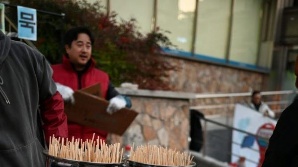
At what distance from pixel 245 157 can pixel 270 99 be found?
4845mm

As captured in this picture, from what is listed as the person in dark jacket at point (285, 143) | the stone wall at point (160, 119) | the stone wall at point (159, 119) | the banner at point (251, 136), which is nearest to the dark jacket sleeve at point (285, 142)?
the person in dark jacket at point (285, 143)

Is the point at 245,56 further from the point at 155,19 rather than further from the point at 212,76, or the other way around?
the point at 155,19

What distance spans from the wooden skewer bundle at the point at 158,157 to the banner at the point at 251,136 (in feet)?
19.7

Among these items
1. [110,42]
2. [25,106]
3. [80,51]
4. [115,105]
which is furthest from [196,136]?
[25,106]

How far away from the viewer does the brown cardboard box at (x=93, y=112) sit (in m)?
3.49

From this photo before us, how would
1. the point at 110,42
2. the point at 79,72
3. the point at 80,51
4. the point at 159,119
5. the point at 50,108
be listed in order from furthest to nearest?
the point at 110,42
the point at 159,119
the point at 79,72
the point at 80,51
the point at 50,108

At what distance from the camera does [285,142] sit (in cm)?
200

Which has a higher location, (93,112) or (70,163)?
(70,163)

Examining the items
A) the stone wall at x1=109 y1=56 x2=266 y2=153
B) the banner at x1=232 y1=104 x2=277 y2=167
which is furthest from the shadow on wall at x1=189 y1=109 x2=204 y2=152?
the stone wall at x1=109 y1=56 x2=266 y2=153

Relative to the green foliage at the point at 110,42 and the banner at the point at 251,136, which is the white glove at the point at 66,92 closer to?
the green foliage at the point at 110,42

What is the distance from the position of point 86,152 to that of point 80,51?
6.31 ft

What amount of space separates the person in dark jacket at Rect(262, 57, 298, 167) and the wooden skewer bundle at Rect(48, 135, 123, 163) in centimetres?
80

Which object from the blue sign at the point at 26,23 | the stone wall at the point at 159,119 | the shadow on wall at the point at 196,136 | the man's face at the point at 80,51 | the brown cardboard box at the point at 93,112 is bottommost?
the shadow on wall at the point at 196,136

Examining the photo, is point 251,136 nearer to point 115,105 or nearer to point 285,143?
point 115,105
